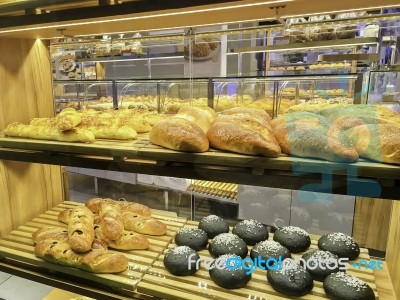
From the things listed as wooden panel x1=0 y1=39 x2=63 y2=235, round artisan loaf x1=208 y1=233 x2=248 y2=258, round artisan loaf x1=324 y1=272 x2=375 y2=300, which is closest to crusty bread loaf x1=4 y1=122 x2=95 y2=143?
wooden panel x1=0 y1=39 x2=63 y2=235

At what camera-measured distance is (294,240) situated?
1324 mm

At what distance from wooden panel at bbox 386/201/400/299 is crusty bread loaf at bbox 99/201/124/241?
1121mm

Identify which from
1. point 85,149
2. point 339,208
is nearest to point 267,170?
point 85,149

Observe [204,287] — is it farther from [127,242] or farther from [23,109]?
[23,109]

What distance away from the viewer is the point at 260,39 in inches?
102

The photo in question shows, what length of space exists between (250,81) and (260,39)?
0.42 metres

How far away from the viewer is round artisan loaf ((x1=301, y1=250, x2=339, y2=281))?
1.16m

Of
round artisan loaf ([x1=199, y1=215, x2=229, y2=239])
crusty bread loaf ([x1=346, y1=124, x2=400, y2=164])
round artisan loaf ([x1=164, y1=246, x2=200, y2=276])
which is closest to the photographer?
crusty bread loaf ([x1=346, y1=124, x2=400, y2=164])

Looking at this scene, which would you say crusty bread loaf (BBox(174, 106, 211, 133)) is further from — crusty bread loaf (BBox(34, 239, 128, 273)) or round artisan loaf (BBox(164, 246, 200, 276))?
crusty bread loaf (BBox(34, 239, 128, 273))

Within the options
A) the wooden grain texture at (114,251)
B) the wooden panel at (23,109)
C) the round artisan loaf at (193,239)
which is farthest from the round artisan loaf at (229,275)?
the wooden panel at (23,109)

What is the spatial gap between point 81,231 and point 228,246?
619mm

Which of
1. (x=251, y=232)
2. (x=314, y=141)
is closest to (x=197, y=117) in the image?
(x=314, y=141)

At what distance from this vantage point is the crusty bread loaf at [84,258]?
1.21 metres

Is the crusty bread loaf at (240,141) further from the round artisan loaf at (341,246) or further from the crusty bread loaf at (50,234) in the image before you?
the crusty bread loaf at (50,234)
